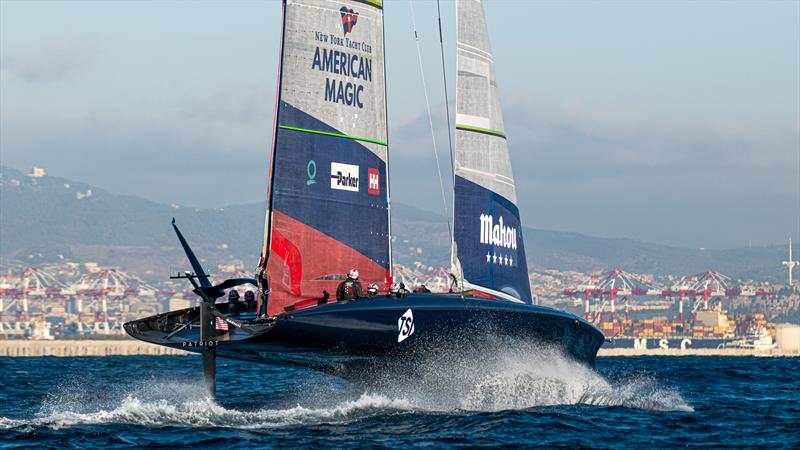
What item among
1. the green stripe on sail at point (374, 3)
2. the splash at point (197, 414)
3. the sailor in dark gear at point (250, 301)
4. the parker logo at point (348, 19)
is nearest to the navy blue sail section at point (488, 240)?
the sailor in dark gear at point (250, 301)

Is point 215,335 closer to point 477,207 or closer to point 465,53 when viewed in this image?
point 477,207

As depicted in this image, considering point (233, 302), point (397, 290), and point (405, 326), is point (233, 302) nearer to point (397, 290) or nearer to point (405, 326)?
point (397, 290)

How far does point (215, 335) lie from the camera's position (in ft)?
55.1

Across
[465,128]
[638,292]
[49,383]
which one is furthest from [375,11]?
[638,292]

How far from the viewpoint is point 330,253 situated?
18078 mm

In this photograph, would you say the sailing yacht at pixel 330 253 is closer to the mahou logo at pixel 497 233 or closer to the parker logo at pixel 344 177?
the parker logo at pixel 344 177

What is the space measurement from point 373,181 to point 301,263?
2.04 meters

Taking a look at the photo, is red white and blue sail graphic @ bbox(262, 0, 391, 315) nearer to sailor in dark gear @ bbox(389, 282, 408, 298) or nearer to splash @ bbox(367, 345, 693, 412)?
sailor in dark gear @ bbox(389, 282, 408, 298)

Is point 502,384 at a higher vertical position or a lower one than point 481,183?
lower

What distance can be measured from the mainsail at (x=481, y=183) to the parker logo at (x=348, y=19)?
4502 mm

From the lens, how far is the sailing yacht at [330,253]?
1714cm

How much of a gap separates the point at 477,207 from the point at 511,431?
6815 millimetres

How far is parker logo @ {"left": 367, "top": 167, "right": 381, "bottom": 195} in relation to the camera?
1883 cm

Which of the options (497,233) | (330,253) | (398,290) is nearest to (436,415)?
(398,290)
